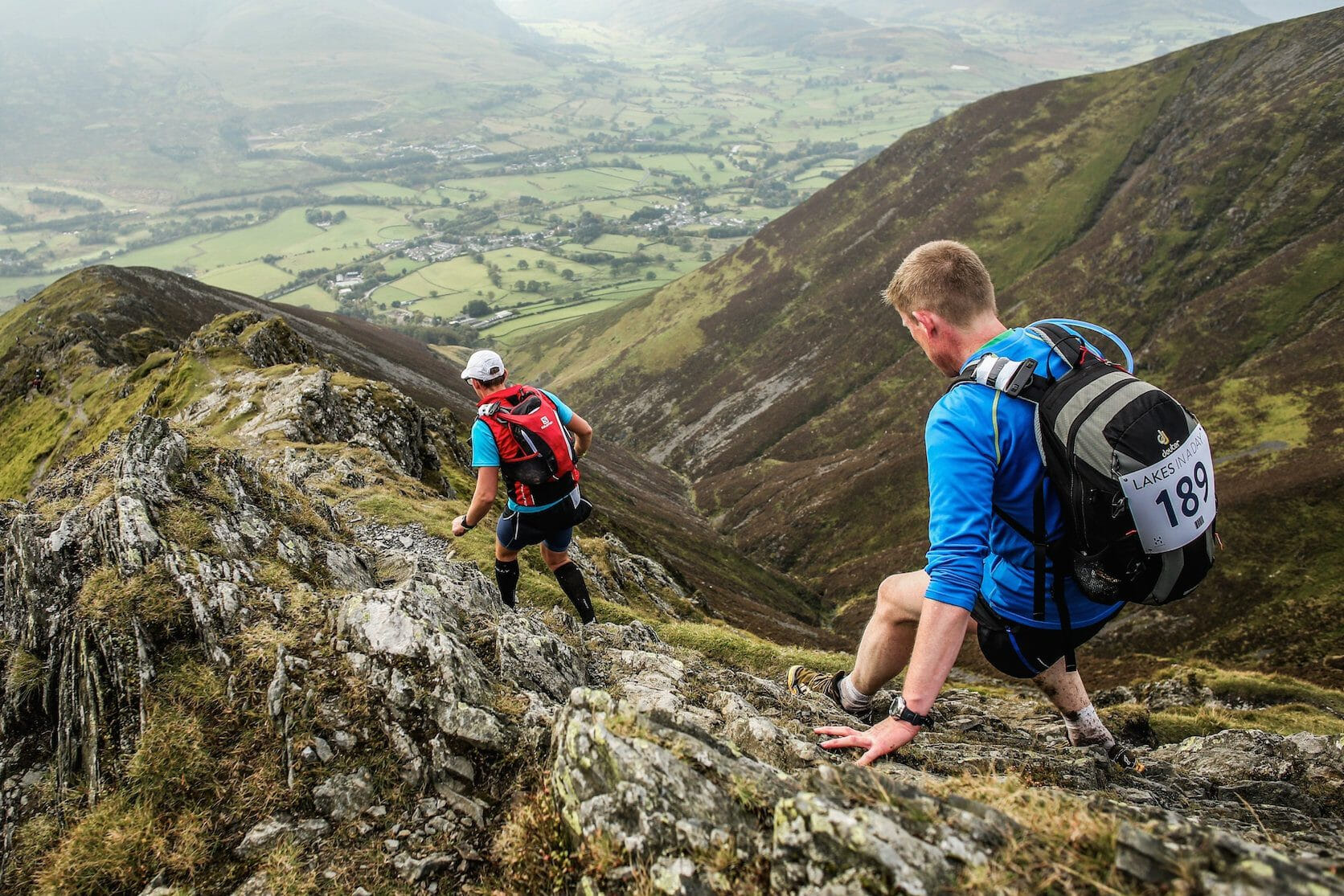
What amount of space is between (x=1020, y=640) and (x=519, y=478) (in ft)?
24.5

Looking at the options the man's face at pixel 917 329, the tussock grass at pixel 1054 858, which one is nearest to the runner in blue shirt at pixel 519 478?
the man's face at pixel 917 329

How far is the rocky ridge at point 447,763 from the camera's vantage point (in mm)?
4434

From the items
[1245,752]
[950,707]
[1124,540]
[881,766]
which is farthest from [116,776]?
[1245,752]

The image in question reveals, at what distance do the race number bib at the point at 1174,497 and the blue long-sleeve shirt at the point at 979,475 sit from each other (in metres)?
0.64

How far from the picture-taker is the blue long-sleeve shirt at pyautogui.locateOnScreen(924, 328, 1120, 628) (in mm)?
5242

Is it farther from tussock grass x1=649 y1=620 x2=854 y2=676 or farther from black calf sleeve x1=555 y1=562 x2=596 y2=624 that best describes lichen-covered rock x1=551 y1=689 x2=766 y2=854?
tussock grass x1=649 y1=620 x2=854 y2=676

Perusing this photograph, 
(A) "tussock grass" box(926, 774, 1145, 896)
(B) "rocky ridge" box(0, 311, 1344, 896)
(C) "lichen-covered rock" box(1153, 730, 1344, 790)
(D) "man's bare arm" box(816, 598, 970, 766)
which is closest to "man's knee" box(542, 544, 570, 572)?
(B) "rocky ridge" box(0, 311, 1344, 896)

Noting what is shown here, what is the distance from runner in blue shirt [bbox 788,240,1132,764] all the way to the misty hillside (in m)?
48.2

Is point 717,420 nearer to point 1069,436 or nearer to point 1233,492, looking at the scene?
point 1233,492

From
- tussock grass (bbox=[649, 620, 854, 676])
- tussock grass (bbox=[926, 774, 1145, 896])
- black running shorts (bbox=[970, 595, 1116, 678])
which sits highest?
tussock grass (bbox=[926, 774, 1145, 896])

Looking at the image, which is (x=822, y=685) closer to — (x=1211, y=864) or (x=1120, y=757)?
(x=1120, y=757)

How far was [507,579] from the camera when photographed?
1283 centimetres

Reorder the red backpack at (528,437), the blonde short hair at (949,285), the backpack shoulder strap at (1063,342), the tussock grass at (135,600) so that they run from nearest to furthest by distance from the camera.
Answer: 1. the backpack shoulder strap at (1063,342)
2. the blonde short hair at (949,285)
3. the tussock grass at (135,600)
4. the red backpack at (528,437)

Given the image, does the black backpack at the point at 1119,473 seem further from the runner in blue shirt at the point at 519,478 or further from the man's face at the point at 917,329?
the runner in blue shirt at the point at 519,478
